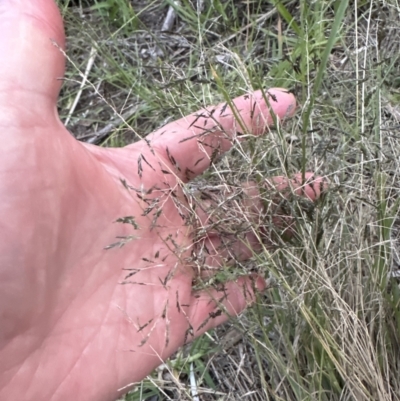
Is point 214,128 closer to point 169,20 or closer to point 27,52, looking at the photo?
point 27,52

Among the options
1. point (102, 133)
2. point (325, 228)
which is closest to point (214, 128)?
point (325, 228)

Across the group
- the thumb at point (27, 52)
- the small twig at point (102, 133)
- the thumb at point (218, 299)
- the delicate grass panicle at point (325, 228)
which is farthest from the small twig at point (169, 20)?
the thumb at point (218, 299)

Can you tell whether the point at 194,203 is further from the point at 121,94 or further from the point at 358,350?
the point at 121,94

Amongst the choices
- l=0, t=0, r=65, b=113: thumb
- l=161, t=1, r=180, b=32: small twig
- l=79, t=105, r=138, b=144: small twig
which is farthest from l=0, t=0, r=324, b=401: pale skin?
l=161, t=1, r=180, b=32: small twig

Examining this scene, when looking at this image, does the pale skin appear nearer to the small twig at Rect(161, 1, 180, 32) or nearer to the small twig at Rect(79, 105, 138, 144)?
the small twig at Rect(79, 105, 138, 144)

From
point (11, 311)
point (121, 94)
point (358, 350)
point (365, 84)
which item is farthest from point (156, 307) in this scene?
point (121, 94)

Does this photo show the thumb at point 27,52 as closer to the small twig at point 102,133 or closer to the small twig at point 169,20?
the small twig at point 102,133

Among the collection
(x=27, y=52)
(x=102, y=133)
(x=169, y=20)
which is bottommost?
(x=102, y=133)
